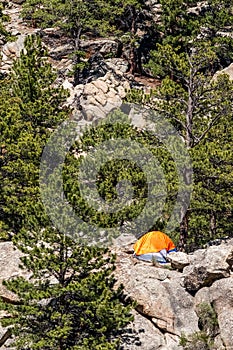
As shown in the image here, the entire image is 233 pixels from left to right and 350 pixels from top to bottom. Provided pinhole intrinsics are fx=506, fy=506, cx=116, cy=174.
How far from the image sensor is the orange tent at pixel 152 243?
22.0 meters

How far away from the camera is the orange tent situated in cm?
2201

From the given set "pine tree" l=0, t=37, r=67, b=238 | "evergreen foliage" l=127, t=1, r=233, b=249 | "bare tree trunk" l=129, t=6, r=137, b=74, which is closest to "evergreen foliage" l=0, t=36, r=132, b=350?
"pine tree" l=0, t=37, r=67, b=238

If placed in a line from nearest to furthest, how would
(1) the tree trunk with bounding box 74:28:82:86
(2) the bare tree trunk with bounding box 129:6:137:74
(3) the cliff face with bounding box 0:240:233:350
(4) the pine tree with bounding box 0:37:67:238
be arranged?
(3) the cliff face with bounding box 0:240:233:350
(4) the pine tree with bounding box 0:37:67:238
(1) the tree trunk with bounding box 74:28:82:86
(2) the bare tree trunk with bounding box 129:6:137:74

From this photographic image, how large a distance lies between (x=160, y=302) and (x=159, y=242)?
5309 mm

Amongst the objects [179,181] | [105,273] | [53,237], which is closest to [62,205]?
Answer: [53,237]

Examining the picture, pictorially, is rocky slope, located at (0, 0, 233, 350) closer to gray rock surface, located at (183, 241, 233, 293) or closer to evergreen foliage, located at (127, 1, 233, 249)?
gray rock surface, located at (183, 241, 233, 293)

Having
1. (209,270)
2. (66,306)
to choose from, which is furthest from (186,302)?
(66,306)

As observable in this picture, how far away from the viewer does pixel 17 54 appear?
144 ft

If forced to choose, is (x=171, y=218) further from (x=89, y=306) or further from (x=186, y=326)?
(x=89, y=306)

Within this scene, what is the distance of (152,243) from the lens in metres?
22.1

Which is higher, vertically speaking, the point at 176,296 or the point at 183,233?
the point at 176,296

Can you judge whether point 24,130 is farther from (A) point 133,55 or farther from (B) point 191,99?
(A) point 133,55

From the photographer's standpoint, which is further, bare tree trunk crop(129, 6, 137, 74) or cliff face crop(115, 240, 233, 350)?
bare tree trunk crop(129, 6, 137, 74)

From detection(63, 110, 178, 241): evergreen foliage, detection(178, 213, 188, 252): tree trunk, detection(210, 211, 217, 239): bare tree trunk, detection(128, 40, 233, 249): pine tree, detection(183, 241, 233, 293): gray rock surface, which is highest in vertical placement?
detection(128, 40, 233, 249): pine tree
